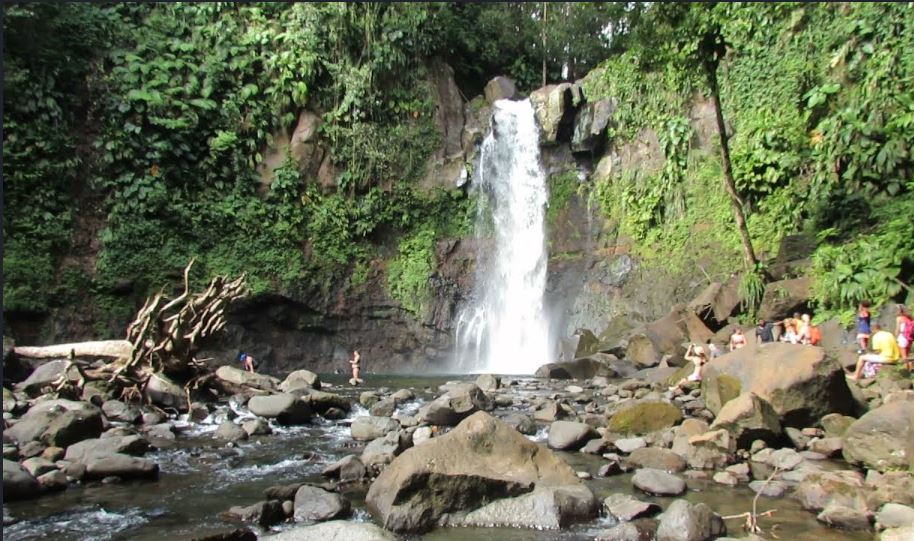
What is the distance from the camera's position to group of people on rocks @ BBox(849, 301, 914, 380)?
1019 cm

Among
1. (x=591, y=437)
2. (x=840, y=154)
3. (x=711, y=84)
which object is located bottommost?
(x=591, y=437)

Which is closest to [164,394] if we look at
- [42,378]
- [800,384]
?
[42,378]

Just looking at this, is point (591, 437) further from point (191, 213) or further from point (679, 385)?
point (191, 213)

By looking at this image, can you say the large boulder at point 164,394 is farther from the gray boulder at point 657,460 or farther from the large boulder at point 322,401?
the gray boulder at point 657,460

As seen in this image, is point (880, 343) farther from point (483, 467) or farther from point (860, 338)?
point (483, 467)

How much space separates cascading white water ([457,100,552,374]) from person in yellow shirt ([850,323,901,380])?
10.4m

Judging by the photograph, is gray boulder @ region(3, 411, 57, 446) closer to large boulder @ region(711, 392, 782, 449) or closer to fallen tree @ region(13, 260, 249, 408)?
fallen tree @ region(13, 260, 249, 408)

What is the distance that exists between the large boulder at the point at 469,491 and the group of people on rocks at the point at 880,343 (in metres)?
6.58

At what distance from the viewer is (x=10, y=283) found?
16.5 metres

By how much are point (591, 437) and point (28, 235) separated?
1544cm

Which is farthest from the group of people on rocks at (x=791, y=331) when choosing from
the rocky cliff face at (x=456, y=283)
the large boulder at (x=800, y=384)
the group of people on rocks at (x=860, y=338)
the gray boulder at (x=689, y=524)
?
the gray boulder at (x=689, y=524)

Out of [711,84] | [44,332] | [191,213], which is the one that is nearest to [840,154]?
[711,84]

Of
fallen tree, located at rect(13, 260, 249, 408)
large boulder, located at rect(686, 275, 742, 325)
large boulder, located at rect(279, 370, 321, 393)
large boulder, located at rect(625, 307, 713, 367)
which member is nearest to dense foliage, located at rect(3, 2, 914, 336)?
large boulder, located at rect(686, 275, 742, 325)

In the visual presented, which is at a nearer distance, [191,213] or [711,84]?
[711,84]
